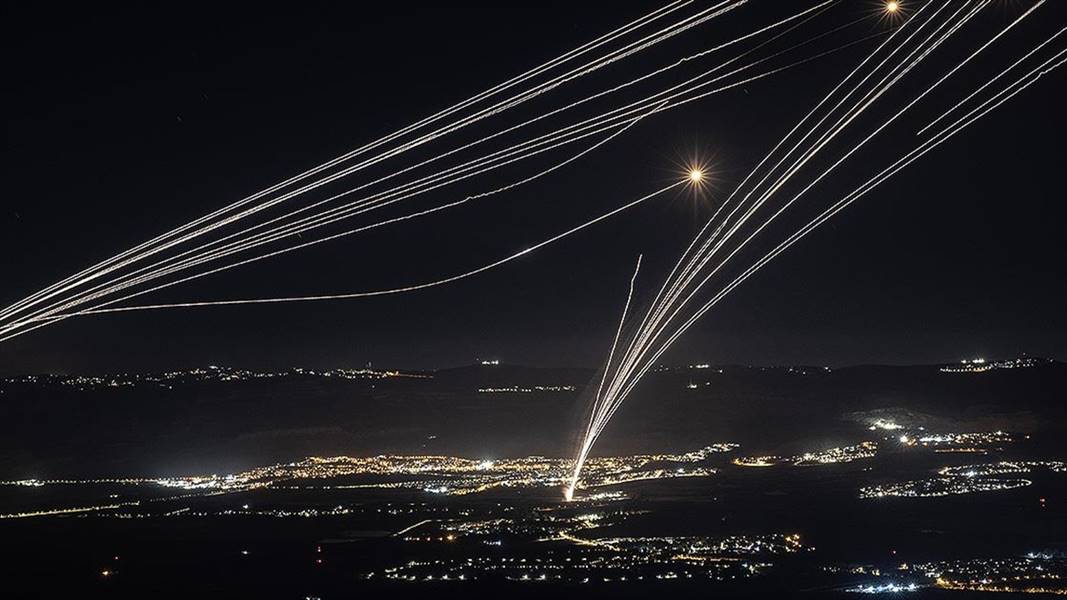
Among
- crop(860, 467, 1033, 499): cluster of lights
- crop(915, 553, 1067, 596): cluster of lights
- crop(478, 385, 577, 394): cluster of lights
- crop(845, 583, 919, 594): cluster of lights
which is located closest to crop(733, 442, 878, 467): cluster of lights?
crop(860, 467, 1033, 499): cluster of lights

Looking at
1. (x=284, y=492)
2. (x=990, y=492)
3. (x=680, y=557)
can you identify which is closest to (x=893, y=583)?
(x=680, y=557)

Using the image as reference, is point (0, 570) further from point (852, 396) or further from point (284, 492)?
point (852, 396)

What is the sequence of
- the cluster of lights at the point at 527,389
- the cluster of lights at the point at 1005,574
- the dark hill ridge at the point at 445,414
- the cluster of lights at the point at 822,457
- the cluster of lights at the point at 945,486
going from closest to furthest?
the cluster of lights at the point at 1005,574
the cluster of lights at the point at 945,486
the cluster of lights at the point at 822,457
the dark hill ridge at the point at 445,414
the cluster of lights at the point at 527,389

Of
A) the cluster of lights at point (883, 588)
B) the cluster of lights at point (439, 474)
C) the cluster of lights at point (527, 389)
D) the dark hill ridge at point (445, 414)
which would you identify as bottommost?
the cluster of lights at point (883, 588)

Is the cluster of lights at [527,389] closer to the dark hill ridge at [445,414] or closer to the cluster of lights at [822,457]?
the dark hill ridge at [445,414]

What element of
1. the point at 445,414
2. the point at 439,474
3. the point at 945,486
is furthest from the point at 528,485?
the point at 445,414

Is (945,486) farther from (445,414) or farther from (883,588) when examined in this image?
(445,414)

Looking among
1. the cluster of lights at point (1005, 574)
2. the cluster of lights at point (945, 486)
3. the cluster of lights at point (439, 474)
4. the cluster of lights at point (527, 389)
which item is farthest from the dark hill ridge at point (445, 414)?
the cluster of lights at point (1005, 574)

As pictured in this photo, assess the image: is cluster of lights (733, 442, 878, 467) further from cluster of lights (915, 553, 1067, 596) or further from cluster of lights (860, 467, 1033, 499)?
cluster of lights (915, 553, 1067, 596)
